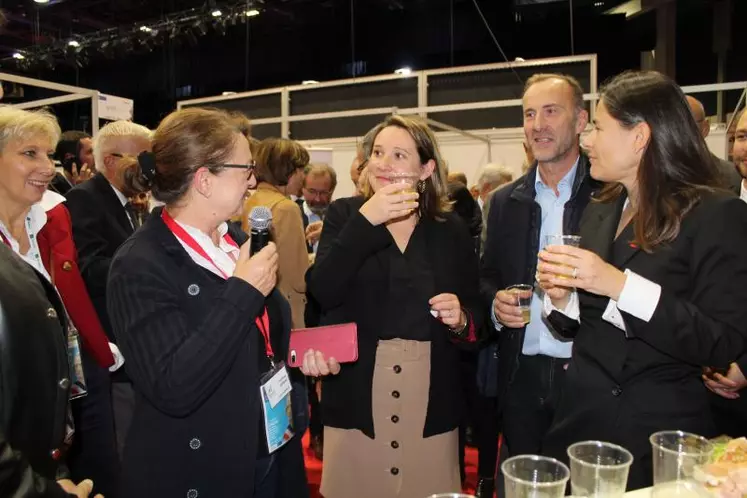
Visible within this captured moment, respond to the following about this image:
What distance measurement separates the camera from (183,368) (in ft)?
4.69

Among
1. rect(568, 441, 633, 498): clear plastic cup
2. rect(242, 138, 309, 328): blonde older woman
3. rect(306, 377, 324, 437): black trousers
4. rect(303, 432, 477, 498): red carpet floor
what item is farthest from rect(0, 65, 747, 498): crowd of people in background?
rect(306, 377, 324, 437): black trousers

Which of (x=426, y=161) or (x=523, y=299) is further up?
(x=426, y=161)

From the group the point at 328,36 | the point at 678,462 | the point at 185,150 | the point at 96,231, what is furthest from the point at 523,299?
the point at 328,36

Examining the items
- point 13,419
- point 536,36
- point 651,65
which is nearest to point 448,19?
point 536,36

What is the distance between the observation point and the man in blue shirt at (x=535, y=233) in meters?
2.26

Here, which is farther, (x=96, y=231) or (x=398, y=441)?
(x=96, y=231)

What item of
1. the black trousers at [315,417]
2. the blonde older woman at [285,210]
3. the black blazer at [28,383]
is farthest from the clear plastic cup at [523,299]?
the black trousers at [315,417]

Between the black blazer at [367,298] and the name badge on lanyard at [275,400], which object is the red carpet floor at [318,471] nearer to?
the black blazer at [367,298]

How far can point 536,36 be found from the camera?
1139 centimetres

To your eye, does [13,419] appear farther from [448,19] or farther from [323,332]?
[448,19]

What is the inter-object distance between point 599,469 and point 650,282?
23.1 inches

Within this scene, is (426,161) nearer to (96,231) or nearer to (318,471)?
(96,231)

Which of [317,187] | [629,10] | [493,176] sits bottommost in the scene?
[317,187]

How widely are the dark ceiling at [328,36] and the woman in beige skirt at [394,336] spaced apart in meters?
7.88
